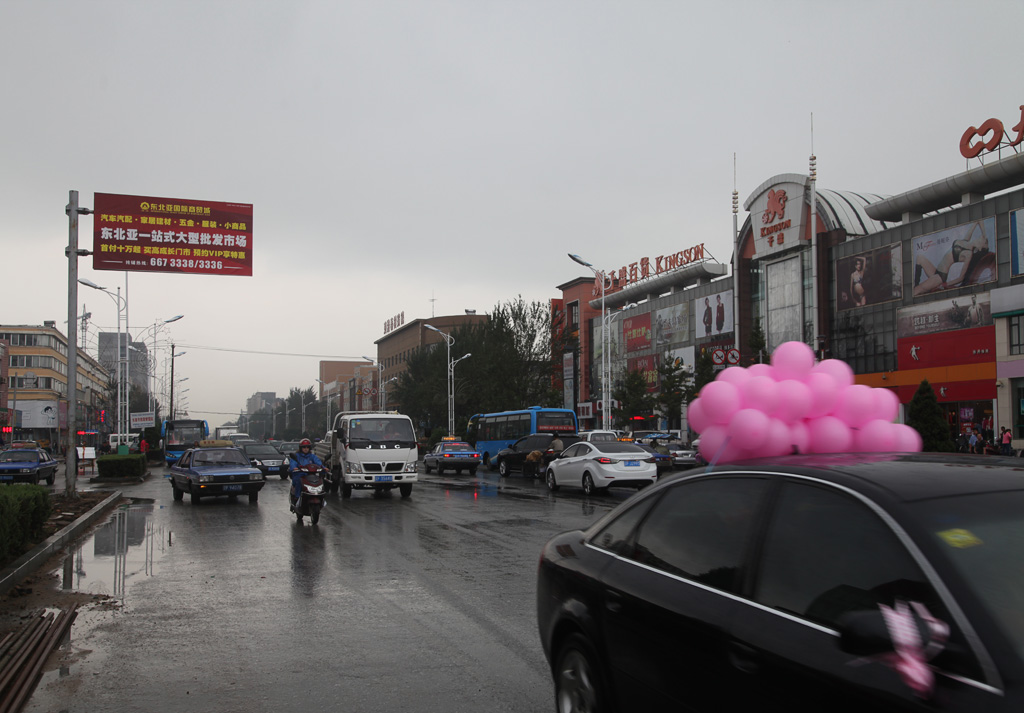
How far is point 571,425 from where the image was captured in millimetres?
38312

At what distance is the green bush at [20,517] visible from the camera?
30.8ft

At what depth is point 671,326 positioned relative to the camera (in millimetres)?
69375

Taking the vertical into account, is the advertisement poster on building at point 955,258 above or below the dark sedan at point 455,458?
above

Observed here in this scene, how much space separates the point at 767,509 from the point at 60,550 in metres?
12.0

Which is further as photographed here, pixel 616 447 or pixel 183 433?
pixel 183 433

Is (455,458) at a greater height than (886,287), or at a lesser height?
lesser

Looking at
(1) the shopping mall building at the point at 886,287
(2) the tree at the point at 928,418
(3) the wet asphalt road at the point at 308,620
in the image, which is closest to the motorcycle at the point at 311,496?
(3) the wet asphalt road at the point at 308,620

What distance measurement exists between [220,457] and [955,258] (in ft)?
123

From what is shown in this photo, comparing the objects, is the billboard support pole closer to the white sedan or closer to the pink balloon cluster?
the white sedan

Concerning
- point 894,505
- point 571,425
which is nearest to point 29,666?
point 894,505

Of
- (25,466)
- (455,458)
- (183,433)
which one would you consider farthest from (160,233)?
(183,433)

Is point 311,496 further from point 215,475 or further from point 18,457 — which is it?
point 18,457

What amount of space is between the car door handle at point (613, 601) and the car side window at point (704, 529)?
208mm

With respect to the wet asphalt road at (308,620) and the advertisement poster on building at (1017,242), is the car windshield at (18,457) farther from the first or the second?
the advertisement poster on building at (1017,242)
